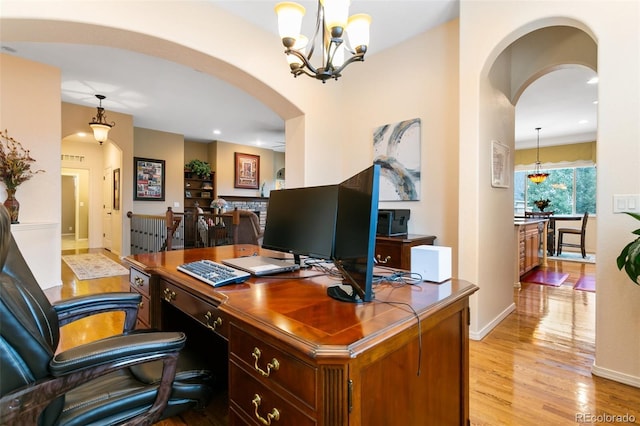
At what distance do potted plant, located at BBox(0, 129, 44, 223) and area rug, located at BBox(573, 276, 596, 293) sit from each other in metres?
7.26

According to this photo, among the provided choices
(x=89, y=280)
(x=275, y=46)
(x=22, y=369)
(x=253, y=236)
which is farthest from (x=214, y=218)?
(x=22, y=369)

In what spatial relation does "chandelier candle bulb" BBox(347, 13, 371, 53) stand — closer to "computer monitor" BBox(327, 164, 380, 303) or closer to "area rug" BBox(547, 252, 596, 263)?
"computer monitor" BBox(327, 164, 380, 303)

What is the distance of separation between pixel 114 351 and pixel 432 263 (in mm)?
1222

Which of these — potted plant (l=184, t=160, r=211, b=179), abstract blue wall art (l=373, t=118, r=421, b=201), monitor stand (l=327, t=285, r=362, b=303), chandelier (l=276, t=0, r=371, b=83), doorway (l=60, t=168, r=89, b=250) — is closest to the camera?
monitor stand (l=327, t=285, r=362, b=303)

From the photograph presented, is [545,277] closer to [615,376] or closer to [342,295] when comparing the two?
[615,376]

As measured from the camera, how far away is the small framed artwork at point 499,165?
9.23ft

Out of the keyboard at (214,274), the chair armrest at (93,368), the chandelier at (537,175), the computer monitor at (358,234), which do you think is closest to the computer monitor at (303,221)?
the computer monitor at (358,234)

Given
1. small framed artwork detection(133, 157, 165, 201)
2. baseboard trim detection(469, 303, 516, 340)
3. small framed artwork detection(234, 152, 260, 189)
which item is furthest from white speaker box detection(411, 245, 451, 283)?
small framed artwork detection(234, 152, 260, 189)

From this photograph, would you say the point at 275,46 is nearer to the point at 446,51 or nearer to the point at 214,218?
the point at 446,51

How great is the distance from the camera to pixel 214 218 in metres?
5.09

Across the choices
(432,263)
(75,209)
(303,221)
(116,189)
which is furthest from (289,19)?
(75,209)

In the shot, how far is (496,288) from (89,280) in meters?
5.32

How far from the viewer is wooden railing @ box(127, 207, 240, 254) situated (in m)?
4.62

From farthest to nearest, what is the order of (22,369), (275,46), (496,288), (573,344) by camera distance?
(275,46), (496,288), (573,344), (22,369)
